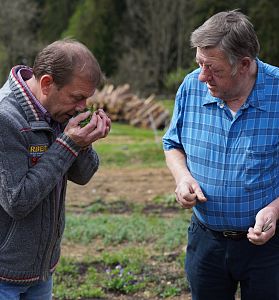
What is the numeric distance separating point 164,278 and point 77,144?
285 cm

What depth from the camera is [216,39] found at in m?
2.72

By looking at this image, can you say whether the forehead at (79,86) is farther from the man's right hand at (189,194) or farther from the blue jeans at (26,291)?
the blue jeans at (26,291)

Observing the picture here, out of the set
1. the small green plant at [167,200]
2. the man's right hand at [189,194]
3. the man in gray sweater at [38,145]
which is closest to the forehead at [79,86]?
the man in gray sweater at [38,145]

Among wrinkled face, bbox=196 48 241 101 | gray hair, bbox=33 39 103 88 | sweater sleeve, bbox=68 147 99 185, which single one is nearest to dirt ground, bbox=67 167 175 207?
sweater sleeve, bbox=68 147 99 185

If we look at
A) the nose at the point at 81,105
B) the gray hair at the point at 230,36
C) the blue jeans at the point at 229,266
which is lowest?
the blue jeans at the point at 229,266

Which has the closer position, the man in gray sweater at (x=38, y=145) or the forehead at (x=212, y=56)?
the man in gray sweater at (x=38, y=145)

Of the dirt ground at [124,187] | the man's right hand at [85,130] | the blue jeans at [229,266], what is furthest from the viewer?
the dirt ground at [124,187]

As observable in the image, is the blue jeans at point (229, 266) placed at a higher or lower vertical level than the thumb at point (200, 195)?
lower

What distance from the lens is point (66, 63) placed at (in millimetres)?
2475

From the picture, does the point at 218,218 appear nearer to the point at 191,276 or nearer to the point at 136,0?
the point at 191,276

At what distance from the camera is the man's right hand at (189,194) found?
9.26 feet

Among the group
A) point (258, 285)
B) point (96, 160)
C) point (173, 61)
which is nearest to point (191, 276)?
point (258, 285)

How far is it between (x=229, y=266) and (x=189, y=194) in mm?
417

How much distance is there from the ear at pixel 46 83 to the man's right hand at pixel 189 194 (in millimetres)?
746
